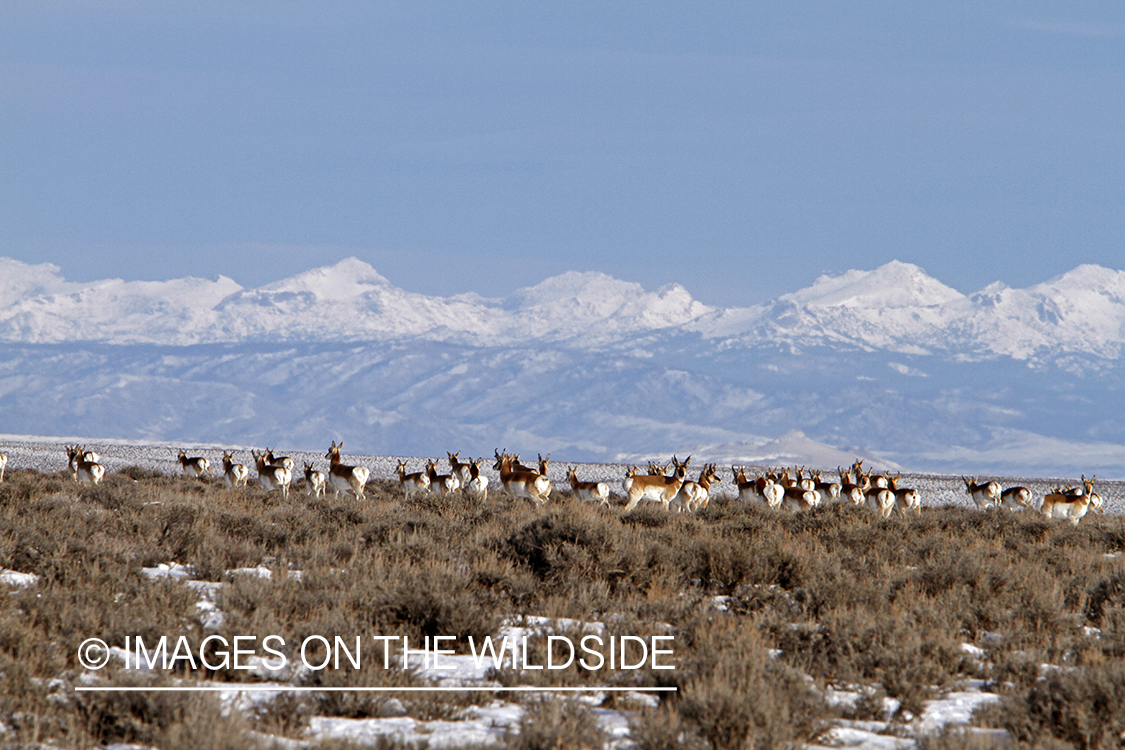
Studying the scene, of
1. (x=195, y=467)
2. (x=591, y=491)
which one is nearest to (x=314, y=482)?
(x=591, y=491)

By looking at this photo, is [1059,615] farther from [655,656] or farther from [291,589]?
[291,589]

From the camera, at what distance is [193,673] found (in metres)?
8.03

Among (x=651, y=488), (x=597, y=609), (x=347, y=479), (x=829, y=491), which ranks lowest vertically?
(x=597, y=609)

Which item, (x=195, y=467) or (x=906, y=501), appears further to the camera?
(x=195, y=467)

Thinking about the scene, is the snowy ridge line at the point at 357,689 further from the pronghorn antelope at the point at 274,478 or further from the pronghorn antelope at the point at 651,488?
the pronghorn antelope at the point at 274,478

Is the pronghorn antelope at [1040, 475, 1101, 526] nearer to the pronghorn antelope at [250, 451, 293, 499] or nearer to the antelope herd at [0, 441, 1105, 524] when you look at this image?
the antelope herd at [0, 441, 1105, 524]

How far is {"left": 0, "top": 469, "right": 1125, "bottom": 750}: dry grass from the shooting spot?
272 inches

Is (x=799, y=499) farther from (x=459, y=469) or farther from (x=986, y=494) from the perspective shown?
(x=459, y=469)

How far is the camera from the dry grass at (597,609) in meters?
6.92

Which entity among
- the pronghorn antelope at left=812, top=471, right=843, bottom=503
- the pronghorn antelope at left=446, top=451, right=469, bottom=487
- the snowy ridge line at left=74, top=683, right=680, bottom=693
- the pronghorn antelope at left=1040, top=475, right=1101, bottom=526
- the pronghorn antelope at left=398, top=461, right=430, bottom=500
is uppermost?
the pronghorn antelope at left=446, top=451, right=469, bottom=487

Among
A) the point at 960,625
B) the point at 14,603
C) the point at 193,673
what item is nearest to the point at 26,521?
the point at 14,603

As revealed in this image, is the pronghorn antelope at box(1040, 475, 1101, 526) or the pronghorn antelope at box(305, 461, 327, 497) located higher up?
the pronghorn antelope at box(305, 461, 327, 497)

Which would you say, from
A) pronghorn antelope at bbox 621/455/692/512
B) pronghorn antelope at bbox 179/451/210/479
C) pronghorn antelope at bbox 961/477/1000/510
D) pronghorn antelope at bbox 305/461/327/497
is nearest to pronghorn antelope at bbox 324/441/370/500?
pronghorn antelope at bbox 305/461/327/497

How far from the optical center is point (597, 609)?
10.4m
